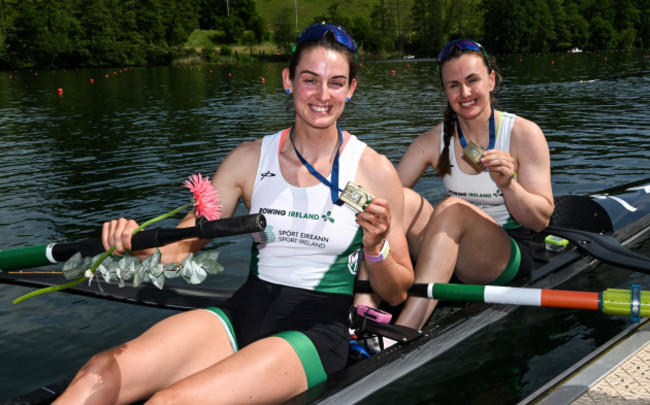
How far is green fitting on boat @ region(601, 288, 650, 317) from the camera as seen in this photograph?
312 centimetres

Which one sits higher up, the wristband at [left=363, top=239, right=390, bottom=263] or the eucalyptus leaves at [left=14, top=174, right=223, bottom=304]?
the eucalyptus leaves at [left=14, top=174, right=223, bottom=304]

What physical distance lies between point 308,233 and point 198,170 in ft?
32.6

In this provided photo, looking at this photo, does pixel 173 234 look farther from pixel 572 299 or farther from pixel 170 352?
pixel 572 299

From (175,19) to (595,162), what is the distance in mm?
86732

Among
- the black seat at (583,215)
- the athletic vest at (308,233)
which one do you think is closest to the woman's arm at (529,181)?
the athletic vest at (308,233)

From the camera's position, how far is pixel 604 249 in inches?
189

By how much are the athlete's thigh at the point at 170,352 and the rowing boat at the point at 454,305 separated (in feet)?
1.77

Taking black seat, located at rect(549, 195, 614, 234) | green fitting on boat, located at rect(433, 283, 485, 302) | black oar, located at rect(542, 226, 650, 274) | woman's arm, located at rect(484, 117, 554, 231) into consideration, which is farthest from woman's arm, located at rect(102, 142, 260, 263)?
black seat, located at rect(549, 195, 614, 234)

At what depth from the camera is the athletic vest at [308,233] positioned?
126 inches

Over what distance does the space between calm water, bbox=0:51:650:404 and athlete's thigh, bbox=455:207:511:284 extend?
1.37 feet

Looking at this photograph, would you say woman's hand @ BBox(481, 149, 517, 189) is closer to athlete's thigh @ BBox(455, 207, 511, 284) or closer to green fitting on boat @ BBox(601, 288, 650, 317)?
athlete's thigh @ BBox(455, 207, 511, 284)

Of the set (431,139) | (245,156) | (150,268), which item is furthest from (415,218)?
(150,268)

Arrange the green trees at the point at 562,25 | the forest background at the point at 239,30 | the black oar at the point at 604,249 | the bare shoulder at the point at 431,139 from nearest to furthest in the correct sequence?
1. the black oar at the point at 604,249
2. the bare shoulder at the point at 431,139
3. the forest background at the point at 239,30
4. the green trees at the point at 562,25

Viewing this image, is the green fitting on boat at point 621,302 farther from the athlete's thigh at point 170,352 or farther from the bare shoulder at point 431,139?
the athlete's thigh at point 170,352
